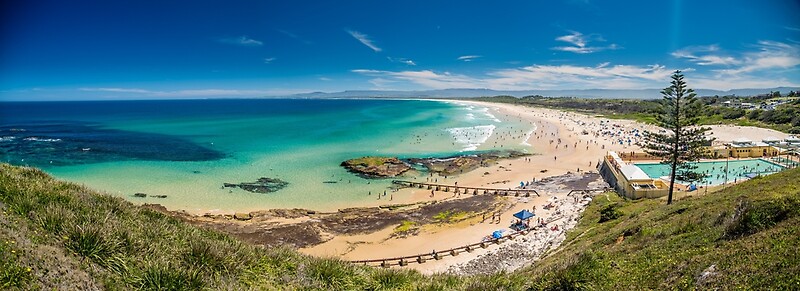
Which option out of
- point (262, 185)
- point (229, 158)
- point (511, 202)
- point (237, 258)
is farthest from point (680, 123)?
point (229, 158)

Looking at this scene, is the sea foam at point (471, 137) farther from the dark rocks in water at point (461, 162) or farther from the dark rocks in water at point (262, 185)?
the dark rocks in water at point (262, 185)

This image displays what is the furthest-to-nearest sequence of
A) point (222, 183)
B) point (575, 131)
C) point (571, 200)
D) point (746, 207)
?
point (575, 131), point (222, 183), point (571, 200), point (746, 207)

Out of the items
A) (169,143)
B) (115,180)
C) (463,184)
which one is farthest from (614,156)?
(169,143)

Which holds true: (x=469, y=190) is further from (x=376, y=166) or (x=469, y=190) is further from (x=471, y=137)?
(x=471, y=137)

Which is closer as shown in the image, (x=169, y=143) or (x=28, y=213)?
(x=28, y=213)

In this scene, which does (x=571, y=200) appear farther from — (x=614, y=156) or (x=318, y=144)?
(x=318, y=144)

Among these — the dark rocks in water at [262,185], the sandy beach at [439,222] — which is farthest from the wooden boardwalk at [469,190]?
the dark rocks in water at [262,185]
